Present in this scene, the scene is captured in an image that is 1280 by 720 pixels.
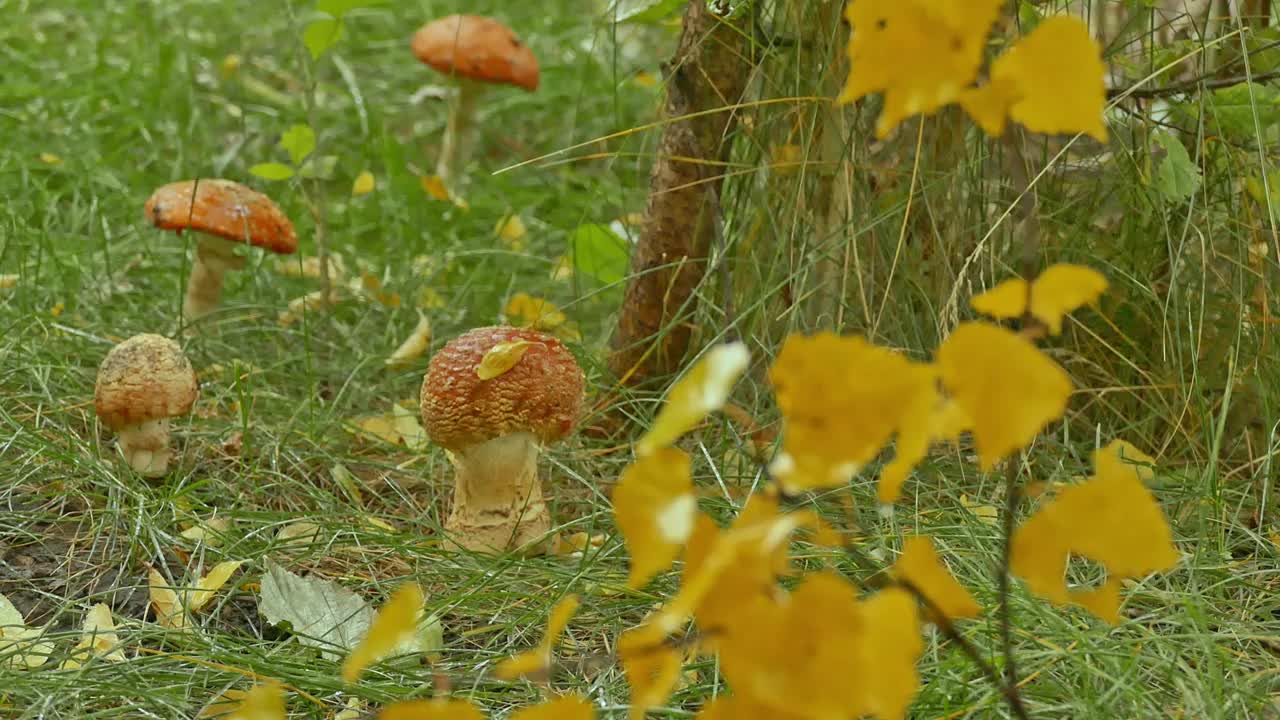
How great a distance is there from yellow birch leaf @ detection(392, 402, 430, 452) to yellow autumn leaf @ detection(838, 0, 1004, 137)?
161 centimetres

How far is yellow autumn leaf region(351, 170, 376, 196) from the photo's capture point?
365 cm

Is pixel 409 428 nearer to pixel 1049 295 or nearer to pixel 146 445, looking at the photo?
pixel 146 445

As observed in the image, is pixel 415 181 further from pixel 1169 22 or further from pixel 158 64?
pixel 1169 22

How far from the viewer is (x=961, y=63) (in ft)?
2.79

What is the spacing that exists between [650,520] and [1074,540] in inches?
11.5

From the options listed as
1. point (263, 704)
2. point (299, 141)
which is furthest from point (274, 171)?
point (263, 704)

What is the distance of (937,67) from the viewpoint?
0.85 m

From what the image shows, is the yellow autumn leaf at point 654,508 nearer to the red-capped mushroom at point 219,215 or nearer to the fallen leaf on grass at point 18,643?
the fallen leaf on grass at point 18,643

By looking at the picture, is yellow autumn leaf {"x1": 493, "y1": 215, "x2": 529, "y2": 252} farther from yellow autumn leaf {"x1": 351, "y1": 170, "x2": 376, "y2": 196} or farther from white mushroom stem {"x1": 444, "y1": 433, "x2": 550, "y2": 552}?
white mushroom stem {"x1": 444, "y1": 433, "x2": 550, "y2": 552}

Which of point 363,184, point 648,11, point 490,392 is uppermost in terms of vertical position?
point 648,11

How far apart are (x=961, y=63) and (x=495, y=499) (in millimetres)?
1300

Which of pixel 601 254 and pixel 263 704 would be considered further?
pixel 601 254

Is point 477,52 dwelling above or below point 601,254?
above

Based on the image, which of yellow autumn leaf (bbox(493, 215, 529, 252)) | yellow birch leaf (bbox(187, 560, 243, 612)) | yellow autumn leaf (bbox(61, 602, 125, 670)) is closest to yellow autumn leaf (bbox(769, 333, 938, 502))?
yellow autumn leaf (bbox(61, 602, 125, 670))
